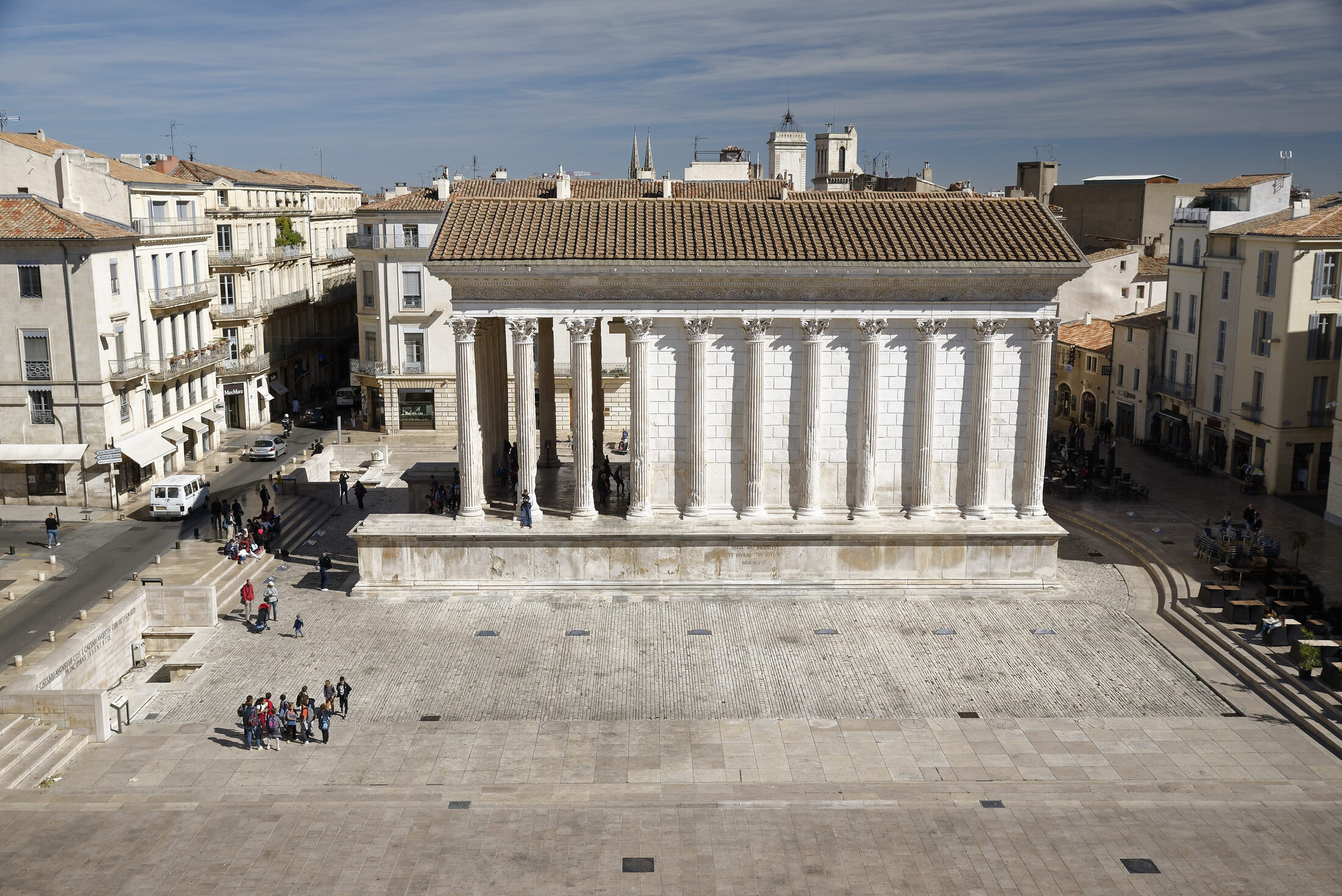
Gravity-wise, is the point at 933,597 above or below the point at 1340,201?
below

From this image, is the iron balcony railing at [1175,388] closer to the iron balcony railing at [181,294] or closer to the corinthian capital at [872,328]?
the corinthian capital at [872,328]

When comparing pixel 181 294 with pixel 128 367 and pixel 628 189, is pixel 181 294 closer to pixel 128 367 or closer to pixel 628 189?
pixel 128 367

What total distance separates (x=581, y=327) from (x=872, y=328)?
9.03 m

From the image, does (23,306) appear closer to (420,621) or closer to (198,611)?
(198,611)

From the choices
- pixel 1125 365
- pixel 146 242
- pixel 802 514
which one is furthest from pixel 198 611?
pixel 1125 365

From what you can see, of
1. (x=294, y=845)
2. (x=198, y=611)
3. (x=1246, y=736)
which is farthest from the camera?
(x=198, y=611)

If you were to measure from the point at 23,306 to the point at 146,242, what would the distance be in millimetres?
7164

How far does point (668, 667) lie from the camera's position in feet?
97.8

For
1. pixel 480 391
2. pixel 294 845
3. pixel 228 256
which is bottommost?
pixel 294 845

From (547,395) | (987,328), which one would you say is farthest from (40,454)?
(987,328)

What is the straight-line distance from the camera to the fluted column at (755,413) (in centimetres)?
3544

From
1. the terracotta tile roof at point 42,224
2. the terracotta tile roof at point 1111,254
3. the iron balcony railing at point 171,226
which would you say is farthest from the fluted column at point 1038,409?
the iron balcony railing at point 171,226

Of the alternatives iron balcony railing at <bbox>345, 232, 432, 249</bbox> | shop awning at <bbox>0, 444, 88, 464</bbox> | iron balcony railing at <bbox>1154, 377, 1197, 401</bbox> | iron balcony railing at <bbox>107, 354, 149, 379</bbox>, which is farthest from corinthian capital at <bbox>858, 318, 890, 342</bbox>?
iron balcony railing at <bbox>345, 232, 432, 249</bbox>

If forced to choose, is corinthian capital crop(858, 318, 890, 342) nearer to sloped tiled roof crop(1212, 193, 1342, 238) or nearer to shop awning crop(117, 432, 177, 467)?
sloped tiled roof crop(1212, 193, 1342, 238)
